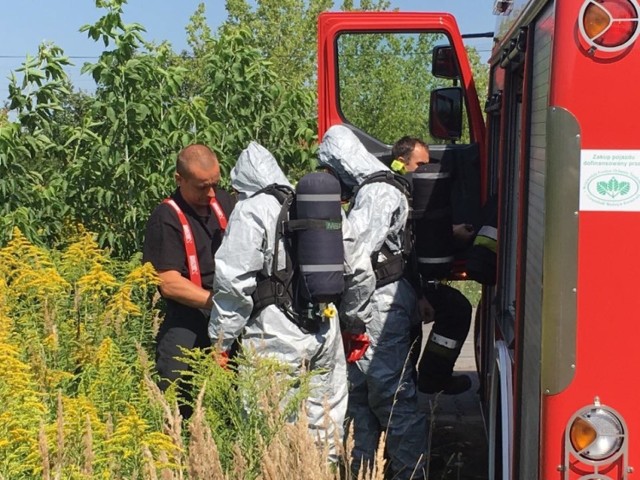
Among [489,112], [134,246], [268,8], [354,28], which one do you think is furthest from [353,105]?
[268,8]

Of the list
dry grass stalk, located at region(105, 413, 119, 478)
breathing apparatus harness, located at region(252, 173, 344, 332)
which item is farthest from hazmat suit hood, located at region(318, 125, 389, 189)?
dry grass stalk, located at region(105, 413, 119, 478)

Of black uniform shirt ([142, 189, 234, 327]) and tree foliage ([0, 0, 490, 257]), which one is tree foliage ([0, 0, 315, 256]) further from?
black uniform shirt ([142, 189, 234, 327])

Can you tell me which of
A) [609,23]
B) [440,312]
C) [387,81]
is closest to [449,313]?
[440,312]

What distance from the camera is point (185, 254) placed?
15.6 ft

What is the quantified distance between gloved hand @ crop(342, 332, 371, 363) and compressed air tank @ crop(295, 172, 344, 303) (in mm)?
864

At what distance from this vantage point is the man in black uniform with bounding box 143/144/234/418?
4.66 m

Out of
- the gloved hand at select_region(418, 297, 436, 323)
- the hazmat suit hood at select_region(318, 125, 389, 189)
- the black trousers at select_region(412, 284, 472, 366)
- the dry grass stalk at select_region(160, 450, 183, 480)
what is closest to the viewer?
the dry grass stalk at select_region(160, 450, 183, 480)

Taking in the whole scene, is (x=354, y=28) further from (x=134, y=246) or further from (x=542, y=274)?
(x=542, y=274)

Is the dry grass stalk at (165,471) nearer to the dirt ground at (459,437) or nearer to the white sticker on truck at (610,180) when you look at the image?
the white sticker on truck at (610,180)

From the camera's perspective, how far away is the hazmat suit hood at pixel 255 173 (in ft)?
14.5

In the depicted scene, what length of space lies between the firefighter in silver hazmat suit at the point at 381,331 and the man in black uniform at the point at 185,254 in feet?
2.61

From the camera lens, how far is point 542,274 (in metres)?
2.68

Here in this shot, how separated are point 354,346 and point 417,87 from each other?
287cm

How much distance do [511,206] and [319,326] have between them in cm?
109
